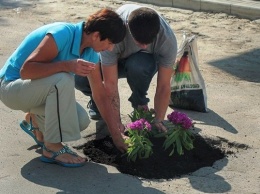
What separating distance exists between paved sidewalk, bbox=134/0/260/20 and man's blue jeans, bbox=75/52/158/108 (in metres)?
3.90

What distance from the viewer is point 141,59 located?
17.3 ft

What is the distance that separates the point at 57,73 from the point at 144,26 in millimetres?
673

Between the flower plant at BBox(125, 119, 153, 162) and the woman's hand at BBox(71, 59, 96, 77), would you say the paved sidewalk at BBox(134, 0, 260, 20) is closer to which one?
the flower plant at BBox(125, 119, 153, 162)

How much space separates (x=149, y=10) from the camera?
187 inches

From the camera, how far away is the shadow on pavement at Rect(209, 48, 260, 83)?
6898 mm

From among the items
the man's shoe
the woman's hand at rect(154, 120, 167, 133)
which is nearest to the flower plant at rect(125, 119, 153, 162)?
the woman's hand at rect(154, 120, 167, 133)

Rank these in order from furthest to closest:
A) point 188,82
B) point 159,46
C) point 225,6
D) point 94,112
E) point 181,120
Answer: point 225,6 → point 188,82 → point 94,112 → point 159,46 → point 181,120

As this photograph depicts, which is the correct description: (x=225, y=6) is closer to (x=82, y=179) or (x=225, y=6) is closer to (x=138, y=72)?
(x=138, y=72)

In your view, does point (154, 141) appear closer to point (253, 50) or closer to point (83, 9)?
point (253, 50)

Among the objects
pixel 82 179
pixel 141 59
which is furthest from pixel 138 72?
pixel 82 179

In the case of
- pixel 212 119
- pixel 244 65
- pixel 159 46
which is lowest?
pixel 244 65

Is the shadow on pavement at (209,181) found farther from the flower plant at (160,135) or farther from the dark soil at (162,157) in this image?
the flower plant at (160,135)

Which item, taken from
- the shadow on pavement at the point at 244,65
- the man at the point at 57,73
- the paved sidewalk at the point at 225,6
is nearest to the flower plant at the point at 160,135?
the man at the point at 57,73

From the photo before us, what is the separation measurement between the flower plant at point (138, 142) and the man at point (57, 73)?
0.33 meters
